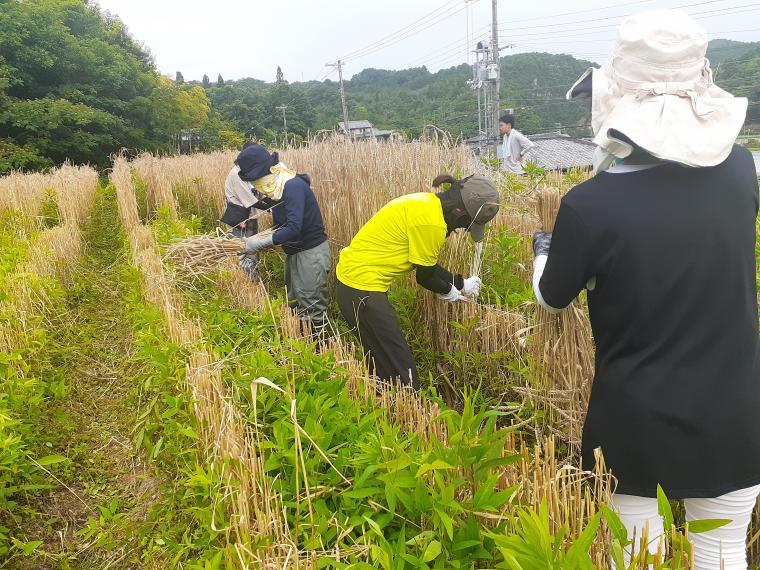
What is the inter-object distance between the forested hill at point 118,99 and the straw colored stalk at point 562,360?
12281 mm

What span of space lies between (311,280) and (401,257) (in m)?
1.18

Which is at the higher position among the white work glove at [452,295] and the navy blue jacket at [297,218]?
the navy blue jacket at [297,218]

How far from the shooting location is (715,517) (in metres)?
1.20

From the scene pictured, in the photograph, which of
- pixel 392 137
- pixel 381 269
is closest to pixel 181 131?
pixel 392 137

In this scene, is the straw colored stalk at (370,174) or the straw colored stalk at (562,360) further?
the straw colored stalk at (370,174)

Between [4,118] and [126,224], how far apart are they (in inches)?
705

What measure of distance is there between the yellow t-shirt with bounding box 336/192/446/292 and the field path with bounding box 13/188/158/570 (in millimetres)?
1439

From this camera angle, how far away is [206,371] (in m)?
1.92

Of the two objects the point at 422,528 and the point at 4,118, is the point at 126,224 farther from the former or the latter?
the point at 4,118

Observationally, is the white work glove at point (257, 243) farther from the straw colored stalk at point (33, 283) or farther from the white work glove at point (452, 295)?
the straw colored stalk at point (33, 283)

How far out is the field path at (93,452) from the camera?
2.05 m

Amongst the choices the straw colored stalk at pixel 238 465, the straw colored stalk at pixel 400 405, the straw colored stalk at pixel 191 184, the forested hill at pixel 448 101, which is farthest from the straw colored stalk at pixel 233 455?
the forested hill at pixel 448 101

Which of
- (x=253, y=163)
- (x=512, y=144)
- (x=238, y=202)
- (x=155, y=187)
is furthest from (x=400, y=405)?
(x=155, y=187)

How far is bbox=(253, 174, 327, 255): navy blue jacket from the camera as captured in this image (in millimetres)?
3422
